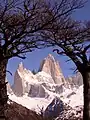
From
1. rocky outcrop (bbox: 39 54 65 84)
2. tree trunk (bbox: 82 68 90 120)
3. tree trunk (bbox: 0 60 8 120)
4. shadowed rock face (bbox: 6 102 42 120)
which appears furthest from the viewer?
Answer: rocky outcrop (bbox: 39 54 65 84)

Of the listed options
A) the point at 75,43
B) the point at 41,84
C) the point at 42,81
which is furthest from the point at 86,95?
the point at 42,81

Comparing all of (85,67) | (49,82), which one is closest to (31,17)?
(85,67)

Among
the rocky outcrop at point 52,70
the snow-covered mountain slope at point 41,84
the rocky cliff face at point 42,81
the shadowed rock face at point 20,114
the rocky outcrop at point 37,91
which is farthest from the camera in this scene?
the rocky outcrop at point 52,70

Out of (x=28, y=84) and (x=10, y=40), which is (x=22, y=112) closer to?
(x=10, y=40)

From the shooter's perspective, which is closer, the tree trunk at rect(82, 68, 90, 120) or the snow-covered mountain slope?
the tree trunk at rect(82, 68, 90, 120)

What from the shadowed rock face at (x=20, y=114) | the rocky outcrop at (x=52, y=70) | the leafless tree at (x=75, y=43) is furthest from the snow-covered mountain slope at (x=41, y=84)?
the leafless tree at (x=75, y=43)

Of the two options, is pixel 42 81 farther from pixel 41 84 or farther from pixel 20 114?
pixel 20 114

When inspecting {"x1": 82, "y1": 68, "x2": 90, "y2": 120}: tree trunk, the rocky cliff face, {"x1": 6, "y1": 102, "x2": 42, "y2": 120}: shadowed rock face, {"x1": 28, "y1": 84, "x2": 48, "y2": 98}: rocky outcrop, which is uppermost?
the rocky cliff face

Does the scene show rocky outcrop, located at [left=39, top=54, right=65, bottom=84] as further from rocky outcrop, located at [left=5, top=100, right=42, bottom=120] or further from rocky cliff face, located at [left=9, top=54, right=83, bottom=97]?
rocky outcrop, located at [left=5, top=100, right=42, bottom=120]

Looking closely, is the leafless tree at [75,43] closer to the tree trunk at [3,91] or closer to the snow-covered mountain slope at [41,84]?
the tree trunk at [3,91]

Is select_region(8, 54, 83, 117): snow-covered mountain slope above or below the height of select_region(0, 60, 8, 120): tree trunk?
above

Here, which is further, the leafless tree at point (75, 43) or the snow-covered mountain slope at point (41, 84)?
the snow-covered mountain slope at point (41, 84)

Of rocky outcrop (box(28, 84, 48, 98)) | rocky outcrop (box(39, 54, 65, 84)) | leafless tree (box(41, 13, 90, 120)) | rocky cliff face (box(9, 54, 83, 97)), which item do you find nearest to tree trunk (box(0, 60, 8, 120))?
leafless tree (box(41, 13, 90, 120))
